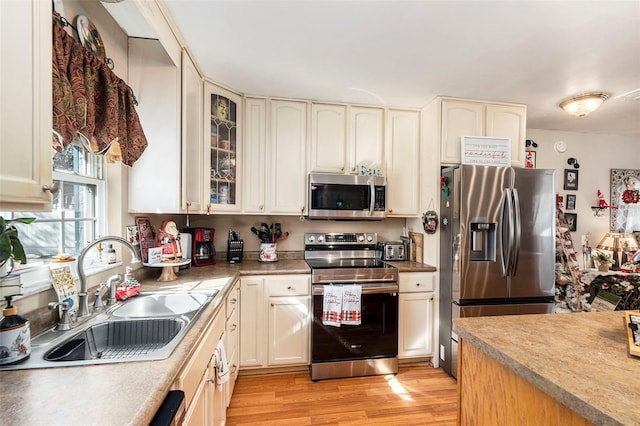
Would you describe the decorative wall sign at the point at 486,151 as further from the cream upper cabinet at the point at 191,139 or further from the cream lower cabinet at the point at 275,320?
the cream upper cabinet at the point at 191,139

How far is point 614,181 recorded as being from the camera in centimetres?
353

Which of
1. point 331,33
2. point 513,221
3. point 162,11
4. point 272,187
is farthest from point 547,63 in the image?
point 162,11

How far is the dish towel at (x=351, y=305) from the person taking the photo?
7.64 feet

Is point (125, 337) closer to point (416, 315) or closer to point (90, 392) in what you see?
point (90, 392)

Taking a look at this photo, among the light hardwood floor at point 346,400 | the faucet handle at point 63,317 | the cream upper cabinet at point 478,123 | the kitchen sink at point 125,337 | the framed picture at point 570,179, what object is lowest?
the light hardwood floor at point 346,400

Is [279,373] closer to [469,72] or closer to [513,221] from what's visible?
[513,221]

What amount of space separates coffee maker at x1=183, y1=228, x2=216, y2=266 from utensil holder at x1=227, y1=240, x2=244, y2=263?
16 cm

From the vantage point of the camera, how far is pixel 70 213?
149 cm

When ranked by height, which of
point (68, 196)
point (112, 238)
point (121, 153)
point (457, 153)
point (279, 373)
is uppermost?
point (457, 153)

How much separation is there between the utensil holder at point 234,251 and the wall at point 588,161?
138 inches

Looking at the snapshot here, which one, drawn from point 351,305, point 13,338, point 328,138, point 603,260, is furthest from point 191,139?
point 603,260

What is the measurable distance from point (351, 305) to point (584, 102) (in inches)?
102

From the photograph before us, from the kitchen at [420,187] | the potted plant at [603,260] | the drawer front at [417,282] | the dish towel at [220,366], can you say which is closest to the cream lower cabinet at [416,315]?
the drawer front at [417,282]

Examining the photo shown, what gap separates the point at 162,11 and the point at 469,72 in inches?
78.3
